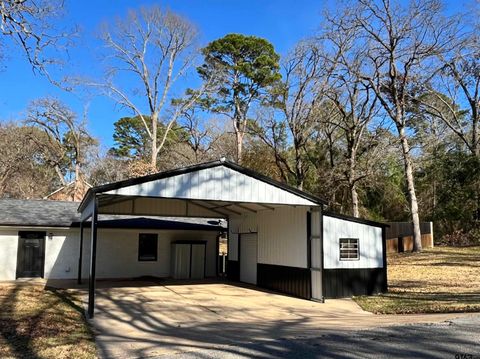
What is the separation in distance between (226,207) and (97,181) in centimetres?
2696

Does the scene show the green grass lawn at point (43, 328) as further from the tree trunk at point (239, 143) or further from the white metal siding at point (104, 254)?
the tree trunk at point (239, 143)

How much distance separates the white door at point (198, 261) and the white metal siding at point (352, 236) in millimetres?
8084

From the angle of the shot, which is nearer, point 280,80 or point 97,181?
point 280,80

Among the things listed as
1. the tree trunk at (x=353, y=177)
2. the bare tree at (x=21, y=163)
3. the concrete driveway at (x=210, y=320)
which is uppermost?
the bare tree at (x=21, y=163)

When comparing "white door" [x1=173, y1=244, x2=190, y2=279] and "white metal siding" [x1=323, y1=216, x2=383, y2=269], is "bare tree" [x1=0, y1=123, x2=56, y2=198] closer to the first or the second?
"white door" [x1=173, y1=244, x2=190, y2=279]

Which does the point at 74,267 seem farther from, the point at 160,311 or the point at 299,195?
the point at 299,195

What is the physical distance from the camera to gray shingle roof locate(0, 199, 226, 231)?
61.5 feet

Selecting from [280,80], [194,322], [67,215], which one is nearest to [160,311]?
[194,322]

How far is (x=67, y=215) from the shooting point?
20.5m

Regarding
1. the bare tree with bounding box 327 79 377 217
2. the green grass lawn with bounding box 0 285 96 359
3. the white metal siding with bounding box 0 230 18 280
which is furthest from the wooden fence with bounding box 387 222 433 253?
the green grass lawn with bounding box 0 285 96 359

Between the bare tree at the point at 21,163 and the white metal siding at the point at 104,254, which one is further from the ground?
the bare tree at the point at 21,163

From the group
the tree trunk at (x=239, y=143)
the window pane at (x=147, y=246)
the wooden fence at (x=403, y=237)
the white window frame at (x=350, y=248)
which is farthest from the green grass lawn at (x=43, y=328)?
the wooden fence at (x=403, y=237)

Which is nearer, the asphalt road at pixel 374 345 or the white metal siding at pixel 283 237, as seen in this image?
the asphalt road at pixel 374 345

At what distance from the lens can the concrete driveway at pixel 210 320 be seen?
740cm
